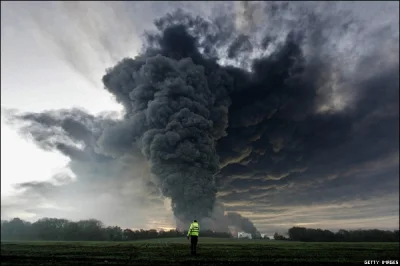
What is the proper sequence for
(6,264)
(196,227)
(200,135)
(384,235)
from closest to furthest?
(6,264) < (196,227) < (384,235) < (200,135)

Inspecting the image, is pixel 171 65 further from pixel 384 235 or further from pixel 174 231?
pixel 384 235

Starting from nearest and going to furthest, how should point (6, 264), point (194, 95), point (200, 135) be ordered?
1. point (6, 264)
2. point (200, 135)
3. point (194, 95)

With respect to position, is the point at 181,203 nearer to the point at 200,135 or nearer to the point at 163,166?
the point at 163,166

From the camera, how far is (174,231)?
9062 centimetres

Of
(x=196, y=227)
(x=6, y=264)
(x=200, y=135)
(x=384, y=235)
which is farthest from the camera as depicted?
(x=200, y=135)

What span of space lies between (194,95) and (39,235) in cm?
5573

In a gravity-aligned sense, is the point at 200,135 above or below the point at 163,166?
above

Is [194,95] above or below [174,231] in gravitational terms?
above

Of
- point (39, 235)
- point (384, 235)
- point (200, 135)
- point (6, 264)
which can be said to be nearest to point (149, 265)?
point (6, 264)

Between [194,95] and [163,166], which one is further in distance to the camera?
[194,95]

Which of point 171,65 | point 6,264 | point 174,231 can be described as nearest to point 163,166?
point 174,231

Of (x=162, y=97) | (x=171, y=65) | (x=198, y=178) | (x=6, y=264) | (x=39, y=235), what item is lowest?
(x=39, y=235)

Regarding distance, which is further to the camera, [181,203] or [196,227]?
[181,203]

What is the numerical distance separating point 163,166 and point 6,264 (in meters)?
67.9
